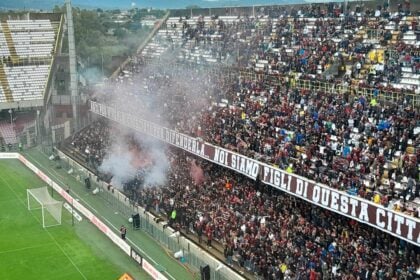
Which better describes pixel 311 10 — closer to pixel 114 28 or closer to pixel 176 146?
pixel 176 146

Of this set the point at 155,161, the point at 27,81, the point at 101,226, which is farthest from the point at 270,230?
the point at 27,81

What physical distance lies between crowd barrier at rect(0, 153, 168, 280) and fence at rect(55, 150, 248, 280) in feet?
5.20

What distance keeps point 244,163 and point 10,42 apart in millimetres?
38078

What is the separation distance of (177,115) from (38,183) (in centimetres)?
994

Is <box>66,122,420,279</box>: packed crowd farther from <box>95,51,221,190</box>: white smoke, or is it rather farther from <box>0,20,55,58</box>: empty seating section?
<box>0,20,55,58</box>: empty seating section

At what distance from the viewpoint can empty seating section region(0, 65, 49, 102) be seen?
4984 cm

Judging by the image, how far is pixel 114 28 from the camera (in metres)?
74.5

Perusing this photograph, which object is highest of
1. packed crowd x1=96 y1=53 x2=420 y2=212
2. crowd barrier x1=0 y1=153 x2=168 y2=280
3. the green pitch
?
packed crowd x1=96 y1=53 x2=420 y2=212

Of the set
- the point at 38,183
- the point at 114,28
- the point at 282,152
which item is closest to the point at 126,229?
the point at 282,152

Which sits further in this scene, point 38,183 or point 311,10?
point 38,183

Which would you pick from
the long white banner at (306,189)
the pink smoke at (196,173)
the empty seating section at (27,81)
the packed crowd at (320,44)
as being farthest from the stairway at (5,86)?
the pink smoke at (196,173)

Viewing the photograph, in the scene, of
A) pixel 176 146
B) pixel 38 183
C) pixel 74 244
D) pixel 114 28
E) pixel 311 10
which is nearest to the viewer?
pixel 74 244

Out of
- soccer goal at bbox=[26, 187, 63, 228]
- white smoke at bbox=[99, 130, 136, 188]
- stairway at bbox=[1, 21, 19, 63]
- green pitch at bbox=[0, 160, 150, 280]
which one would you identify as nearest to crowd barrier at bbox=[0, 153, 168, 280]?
green pitch at bbox=[0, 160, 150, 280]

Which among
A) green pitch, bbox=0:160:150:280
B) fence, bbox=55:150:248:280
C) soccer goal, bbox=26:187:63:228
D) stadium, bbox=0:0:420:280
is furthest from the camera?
soccer goal, bbox=26:187:63:228
